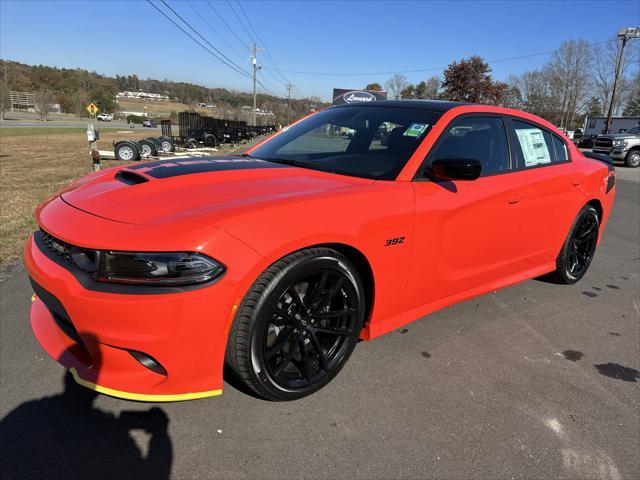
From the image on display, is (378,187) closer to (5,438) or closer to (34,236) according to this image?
(34,236)

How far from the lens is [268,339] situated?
220 cm

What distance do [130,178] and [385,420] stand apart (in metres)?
1.95

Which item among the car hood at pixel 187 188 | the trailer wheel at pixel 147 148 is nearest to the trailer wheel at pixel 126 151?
the trailer wheel at pixel 147 148

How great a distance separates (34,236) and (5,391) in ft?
2.75

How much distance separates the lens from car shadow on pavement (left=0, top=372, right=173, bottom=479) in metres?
1.83

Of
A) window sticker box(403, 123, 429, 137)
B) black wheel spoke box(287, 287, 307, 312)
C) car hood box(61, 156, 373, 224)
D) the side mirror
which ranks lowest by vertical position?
black wheel spoke box(287, 287, 307, 312)

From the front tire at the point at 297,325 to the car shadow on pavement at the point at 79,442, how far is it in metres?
0.50

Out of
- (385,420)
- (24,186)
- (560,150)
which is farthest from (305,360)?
(24,186)

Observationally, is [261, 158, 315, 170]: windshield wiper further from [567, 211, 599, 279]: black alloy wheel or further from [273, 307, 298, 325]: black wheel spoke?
[567, 211, 599, 279]: black alloy wheel

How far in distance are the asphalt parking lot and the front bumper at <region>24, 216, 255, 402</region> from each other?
1.02 feet

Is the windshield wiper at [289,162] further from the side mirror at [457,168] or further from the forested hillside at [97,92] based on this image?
the forested hillside at [97,92]

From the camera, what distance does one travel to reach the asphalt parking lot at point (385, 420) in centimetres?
191

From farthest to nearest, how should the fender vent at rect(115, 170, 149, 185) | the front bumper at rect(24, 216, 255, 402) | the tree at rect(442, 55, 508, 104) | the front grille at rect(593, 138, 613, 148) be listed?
the tree at rect(442, 55, 508, 104)
the front grille at rect(593, 138, 613, 148)
the fender vent at rect(115, 170, 149, 185)
the front bumper at rect(24, 216, 255, 402)

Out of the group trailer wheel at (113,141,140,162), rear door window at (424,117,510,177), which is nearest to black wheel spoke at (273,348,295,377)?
rear door window at (424,117,510,177)
